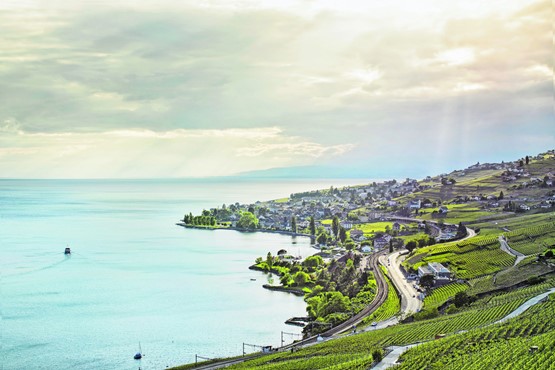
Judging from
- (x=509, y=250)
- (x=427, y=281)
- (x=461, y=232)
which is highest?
(x=461, y=232)

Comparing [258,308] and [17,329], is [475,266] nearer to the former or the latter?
[258,308]

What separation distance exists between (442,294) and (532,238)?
13463 mm

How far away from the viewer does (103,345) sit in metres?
26.5

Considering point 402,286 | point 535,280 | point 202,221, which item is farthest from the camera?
point 202,221

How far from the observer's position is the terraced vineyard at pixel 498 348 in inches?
596

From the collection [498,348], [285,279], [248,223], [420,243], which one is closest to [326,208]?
[248,223]

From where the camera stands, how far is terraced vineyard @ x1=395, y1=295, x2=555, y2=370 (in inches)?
596

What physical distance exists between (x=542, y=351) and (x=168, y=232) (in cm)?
6480

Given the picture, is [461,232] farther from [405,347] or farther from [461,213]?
[405,347]

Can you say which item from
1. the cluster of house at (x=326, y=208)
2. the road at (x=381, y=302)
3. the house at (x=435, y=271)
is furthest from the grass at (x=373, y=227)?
the house at (x=435, y=271)

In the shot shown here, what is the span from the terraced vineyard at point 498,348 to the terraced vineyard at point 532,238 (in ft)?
57.3

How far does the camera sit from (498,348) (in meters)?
16.6

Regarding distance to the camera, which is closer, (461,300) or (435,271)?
(461,300)

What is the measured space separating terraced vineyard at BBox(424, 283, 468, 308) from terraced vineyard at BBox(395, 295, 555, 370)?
854cm
